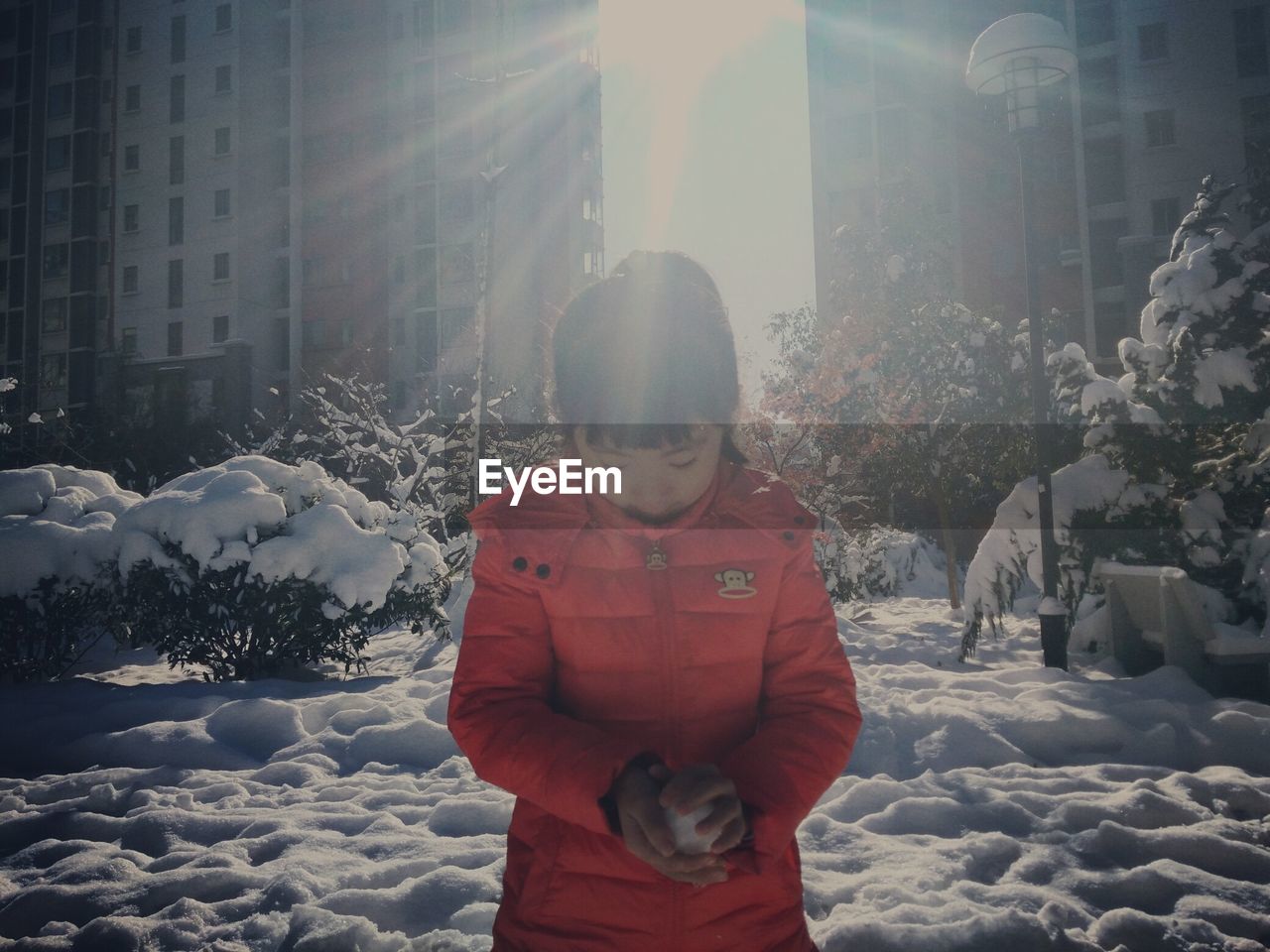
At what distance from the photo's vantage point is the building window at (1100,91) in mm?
31203

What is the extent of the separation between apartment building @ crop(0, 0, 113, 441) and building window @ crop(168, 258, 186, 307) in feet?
13.2

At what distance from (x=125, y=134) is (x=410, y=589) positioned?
4614 cm

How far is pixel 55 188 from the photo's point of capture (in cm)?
4266

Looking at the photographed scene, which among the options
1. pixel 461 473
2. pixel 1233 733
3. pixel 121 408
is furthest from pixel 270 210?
pixel 1233 733

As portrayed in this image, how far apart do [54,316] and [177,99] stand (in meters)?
13.1

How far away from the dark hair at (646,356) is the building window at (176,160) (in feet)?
157

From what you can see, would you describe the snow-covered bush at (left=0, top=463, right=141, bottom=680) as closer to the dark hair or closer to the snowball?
the dark hair

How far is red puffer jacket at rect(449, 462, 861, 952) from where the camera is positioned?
1565mm

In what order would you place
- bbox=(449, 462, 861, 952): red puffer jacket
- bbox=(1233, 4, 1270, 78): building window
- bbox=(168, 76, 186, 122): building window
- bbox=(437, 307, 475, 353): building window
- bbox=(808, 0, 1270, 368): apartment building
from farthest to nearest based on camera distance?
bbox=(168, 76, 186, 122): building window < bbox=(437, 307, 475, 353): building window < bbox=(808, 0, 1270, 368): apartment building < bbox=(1233, 4, 1270, 78): building window < bbox=(449, 462, 861, 952): red puffer jacket

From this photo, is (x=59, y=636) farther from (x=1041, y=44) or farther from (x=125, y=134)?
(x=125, y=134)

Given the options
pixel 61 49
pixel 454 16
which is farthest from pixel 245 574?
pixel 61 49

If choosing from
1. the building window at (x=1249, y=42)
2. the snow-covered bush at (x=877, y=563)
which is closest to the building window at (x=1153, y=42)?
the building window at (x=1249, y=42)

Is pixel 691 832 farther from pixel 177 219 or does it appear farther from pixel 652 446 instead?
pixel 177 219

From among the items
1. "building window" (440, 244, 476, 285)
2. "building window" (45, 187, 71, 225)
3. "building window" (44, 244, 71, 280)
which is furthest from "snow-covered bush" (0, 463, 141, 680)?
"building window" (45, 187, 71, 225)
